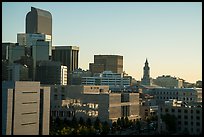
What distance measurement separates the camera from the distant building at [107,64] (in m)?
47.9

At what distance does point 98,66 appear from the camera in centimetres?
4838

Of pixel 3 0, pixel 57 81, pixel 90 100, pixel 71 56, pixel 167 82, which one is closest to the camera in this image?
pixel 3 0

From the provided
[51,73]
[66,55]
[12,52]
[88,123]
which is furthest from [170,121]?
[66,55]

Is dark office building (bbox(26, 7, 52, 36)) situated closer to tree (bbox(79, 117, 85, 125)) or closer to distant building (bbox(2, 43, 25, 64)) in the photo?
distant building (bbox(2, 43, 25, 64))

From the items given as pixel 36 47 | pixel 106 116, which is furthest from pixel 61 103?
pixel 36 47

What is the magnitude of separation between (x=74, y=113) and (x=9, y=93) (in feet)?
20.1

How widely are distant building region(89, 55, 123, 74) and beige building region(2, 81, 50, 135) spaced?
36560 millimetres

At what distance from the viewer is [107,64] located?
4859cm

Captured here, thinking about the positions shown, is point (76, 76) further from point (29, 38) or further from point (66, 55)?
point (29, 38)

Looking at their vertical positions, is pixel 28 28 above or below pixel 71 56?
above

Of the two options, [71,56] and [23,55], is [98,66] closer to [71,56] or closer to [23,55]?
[71,56]

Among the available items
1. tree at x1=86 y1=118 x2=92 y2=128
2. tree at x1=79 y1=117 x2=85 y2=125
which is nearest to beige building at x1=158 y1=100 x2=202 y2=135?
tree at x1=86 y1=118 x2=92 y2=128

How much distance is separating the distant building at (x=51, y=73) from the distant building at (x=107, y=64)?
1454 centimetres

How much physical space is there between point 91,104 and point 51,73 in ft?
55.6
